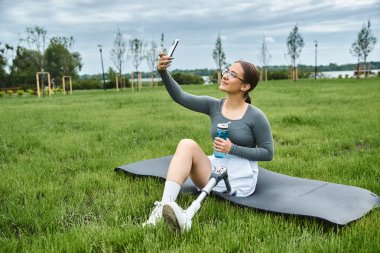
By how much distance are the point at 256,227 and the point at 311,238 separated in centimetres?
38

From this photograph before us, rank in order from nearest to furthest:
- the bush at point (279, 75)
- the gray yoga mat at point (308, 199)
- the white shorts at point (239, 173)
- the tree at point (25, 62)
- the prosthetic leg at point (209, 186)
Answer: the prosthetic leg at point (209, 186) < the gray yoga mat at point (308, 199) < the white shorts at point (239, 173) < the tree at point (25, 62) < the bush at point (279, 75)

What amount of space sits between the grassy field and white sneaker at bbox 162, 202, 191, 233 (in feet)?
0.19

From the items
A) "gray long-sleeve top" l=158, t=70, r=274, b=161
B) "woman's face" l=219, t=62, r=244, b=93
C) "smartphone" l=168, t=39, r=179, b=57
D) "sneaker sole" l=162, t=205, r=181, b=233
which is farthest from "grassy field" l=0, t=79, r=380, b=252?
"smartphone" l=168, t=39, r=179, b=57

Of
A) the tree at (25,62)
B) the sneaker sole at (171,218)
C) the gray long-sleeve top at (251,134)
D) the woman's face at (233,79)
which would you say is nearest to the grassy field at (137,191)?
the sneaker sole at (171,218)

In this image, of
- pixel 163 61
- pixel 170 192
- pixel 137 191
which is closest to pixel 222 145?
pixel 170 192

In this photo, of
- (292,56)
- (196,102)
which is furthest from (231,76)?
(292,56)

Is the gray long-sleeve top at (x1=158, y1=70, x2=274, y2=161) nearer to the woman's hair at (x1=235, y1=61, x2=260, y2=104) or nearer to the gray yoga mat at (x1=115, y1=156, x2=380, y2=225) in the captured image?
the woman's hair at (x1=235, y1=61, x2=260, y2=104)

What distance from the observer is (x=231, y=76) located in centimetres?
346

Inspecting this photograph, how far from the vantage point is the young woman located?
11.0ft

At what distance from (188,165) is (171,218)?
2.52 feet

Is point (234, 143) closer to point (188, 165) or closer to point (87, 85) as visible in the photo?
point (188, 165)

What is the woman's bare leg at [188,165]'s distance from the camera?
330 cm

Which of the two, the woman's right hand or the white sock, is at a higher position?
the woman's right hand

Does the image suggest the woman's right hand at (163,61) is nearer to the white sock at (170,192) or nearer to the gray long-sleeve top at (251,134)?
the gray long-sleeve top at (251,134)
